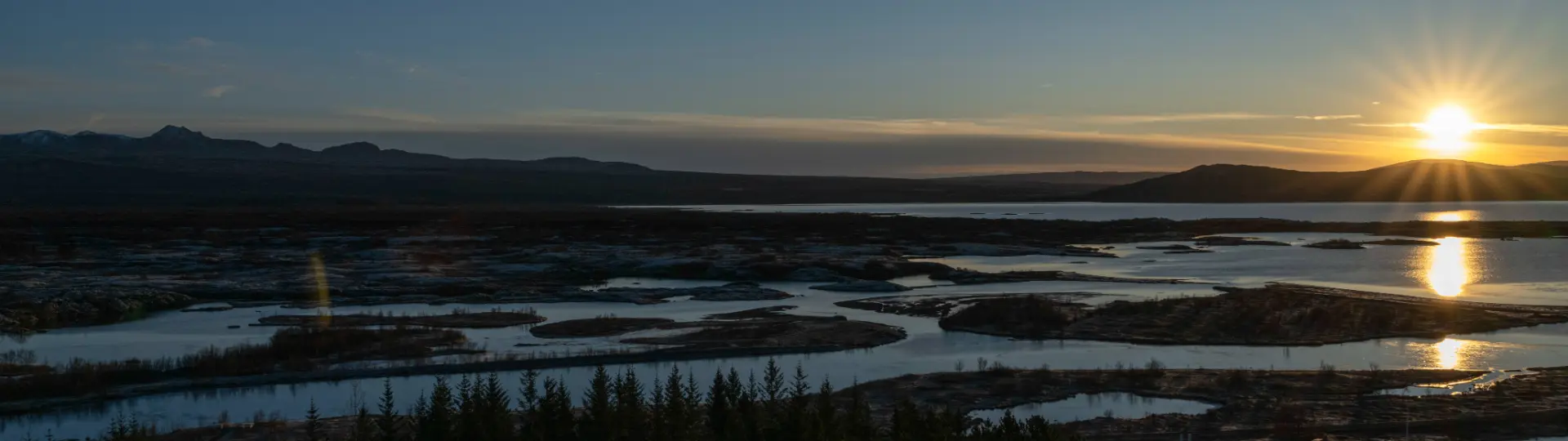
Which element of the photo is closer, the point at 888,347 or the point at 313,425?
the point at 313,425

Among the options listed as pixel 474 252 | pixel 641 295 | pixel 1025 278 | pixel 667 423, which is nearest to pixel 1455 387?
pixel 667 423

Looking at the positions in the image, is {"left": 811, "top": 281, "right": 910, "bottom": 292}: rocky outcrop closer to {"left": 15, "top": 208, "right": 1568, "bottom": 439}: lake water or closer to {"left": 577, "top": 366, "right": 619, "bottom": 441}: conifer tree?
{"left": 15, "top": 208, "right": 1568, "bottom": 439}: lake water

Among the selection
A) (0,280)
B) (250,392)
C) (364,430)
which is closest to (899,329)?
(250,392)

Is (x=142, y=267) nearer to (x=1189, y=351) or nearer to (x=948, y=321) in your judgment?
(x=948, y=321)

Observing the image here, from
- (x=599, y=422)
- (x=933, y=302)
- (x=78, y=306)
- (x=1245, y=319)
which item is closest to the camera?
(x=599, y=422)

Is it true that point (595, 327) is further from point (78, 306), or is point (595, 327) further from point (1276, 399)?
point (1276, 399)

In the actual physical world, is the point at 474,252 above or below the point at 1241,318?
below

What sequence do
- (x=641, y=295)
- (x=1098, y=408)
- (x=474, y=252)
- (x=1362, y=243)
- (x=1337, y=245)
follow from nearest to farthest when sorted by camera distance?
(x=1098, y=408) → (x=641, y=295) → (x=474, y=252) → (x=1337, y=245) → (x=1362, y=243)
